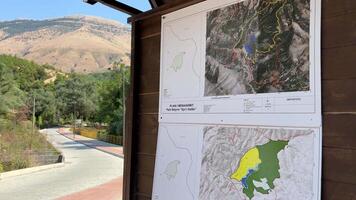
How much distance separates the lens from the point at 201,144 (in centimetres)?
251

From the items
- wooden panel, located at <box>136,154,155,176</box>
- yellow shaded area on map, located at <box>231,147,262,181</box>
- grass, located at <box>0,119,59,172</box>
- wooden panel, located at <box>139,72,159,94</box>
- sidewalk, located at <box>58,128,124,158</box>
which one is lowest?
sidewalk, located at <box>58,128,124,158</box>

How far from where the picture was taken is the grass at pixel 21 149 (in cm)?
1884

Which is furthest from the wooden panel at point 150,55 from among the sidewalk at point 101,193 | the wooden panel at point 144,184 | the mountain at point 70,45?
the mountain at point 70,45

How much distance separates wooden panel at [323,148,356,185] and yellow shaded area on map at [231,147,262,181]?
0.36 meters

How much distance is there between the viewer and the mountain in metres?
147

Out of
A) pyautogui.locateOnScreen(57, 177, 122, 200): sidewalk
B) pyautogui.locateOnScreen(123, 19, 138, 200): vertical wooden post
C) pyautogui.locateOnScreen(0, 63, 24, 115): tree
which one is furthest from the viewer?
pyautogui.locateOnScreen(0, 63, 24, 115): tree

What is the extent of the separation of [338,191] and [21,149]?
2233cm

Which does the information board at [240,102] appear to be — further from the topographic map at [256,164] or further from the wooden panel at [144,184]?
the wooden panel at [144,184]

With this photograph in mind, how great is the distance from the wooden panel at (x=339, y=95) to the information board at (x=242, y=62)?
41mm

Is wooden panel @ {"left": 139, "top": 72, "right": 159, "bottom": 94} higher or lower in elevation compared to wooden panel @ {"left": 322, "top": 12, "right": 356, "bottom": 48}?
lower

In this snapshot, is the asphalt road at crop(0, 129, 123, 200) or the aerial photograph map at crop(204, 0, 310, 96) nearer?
the aerial photograph map at crop(204, 0, 310, 96)

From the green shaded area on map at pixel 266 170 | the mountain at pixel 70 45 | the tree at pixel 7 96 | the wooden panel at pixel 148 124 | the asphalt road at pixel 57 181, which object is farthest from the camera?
the mountain at pixel 70 45

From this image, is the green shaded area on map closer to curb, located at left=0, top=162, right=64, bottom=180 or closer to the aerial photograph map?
the aerial photograph map

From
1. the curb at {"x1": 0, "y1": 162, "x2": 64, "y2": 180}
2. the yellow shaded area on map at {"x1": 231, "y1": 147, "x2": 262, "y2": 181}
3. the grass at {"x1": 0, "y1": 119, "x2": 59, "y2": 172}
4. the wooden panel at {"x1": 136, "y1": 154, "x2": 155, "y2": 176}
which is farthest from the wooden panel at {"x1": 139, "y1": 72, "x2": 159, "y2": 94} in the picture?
the grass at {"x1": 0, "y1": 119, "x2": 59, "y2": 172}
